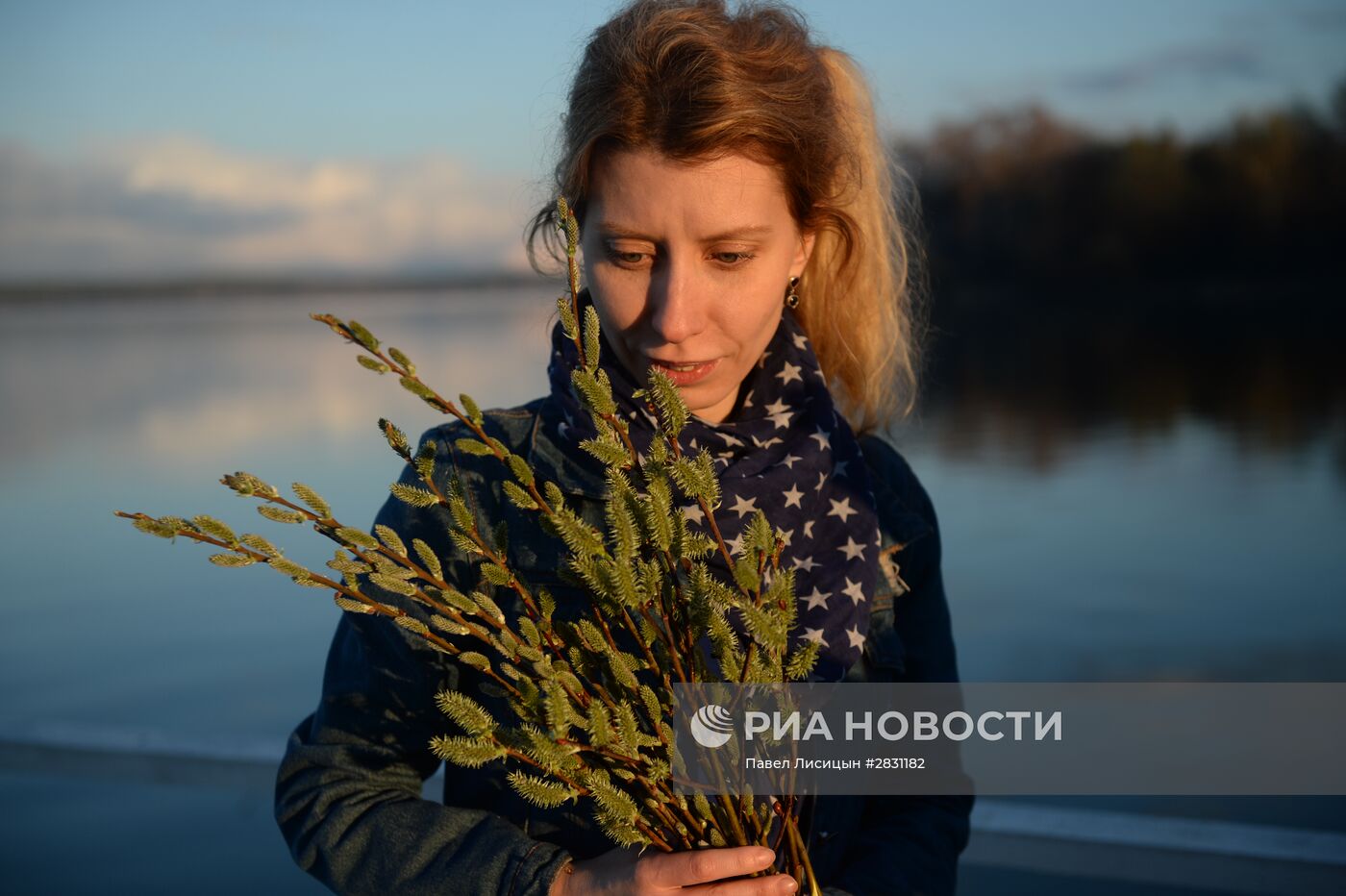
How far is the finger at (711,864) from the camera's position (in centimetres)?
116

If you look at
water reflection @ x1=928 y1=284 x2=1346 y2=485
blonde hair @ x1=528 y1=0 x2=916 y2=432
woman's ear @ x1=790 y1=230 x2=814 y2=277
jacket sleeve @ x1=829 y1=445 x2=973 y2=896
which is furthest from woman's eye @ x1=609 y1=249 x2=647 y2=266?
water reflection @ x1=928 y1=284 x2=1346 y2=485

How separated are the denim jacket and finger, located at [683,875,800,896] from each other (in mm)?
240

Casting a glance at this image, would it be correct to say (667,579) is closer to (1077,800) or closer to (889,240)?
(889,240)

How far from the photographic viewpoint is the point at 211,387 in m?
18.8

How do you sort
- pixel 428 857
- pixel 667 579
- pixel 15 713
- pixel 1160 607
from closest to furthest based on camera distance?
pixel 667 579
pixel 428 857
pixel 15 713
pixel 1160 607

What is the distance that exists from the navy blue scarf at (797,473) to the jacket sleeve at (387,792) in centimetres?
29

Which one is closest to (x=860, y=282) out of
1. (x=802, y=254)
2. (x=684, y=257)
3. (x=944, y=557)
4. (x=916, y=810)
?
(x=802, y=254)

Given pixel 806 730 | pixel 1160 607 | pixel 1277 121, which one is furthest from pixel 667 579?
pixel 1277 121

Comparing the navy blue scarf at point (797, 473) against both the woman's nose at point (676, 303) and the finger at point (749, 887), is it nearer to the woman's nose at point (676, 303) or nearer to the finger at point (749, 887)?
the woman's nose at point (676, 303)

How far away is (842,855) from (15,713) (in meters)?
4.52

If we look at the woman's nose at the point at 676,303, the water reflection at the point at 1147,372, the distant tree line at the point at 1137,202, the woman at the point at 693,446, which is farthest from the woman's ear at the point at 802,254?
the distant tree line at the point at 1137,202

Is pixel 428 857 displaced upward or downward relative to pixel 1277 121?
downward

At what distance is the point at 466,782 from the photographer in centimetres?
160

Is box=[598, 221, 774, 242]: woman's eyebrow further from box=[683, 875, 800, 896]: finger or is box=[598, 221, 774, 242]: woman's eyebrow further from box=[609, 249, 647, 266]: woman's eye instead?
box=[683, 875, 800, 896]: finger
